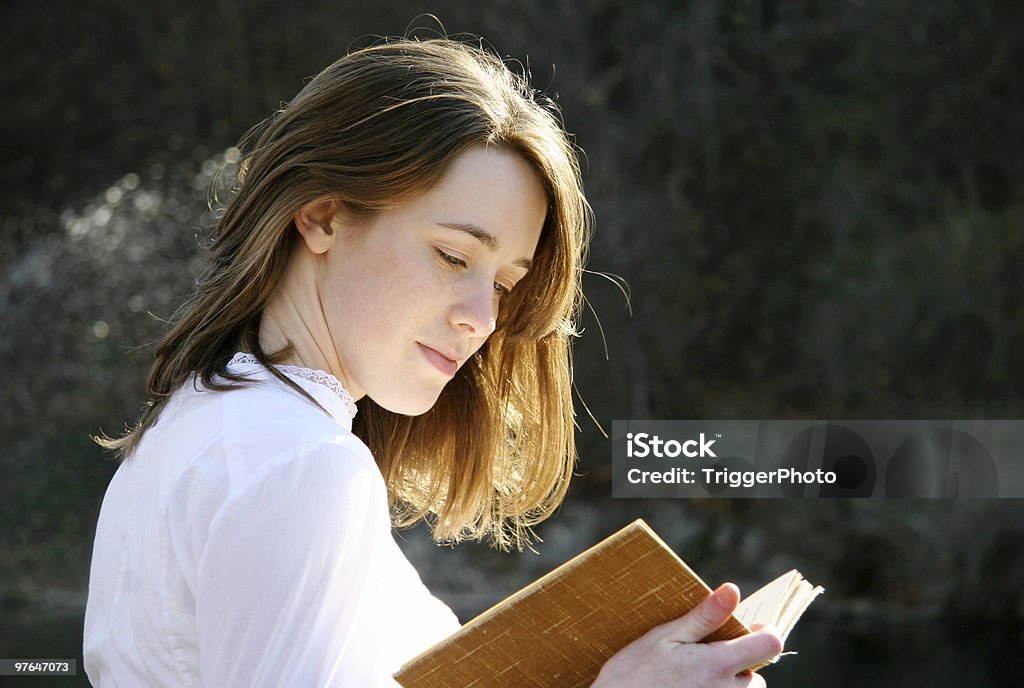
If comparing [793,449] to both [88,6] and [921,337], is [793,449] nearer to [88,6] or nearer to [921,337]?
[921,337]

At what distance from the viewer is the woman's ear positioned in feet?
2.65

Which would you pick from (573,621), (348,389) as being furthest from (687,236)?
(573,621)

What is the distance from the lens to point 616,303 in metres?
4.12

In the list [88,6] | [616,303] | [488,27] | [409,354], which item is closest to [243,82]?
[88,6]

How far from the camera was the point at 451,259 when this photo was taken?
79 centimetres

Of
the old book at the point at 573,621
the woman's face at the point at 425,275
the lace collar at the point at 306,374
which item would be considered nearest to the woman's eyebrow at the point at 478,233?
the woman's face at the point at 425,275

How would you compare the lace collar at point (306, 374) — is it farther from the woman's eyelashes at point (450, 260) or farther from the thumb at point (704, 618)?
the thumb at point (704, 618)

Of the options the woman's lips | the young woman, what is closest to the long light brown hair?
the young woman

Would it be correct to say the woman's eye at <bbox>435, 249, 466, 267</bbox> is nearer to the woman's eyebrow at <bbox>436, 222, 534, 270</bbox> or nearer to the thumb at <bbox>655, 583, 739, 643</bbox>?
the woman's eyebrow at <bbox>436, 222, 534, 270</bbox>

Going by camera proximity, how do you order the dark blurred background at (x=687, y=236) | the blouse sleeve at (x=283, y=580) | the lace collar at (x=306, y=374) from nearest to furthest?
the blouse sleeve at (x=283, y=580), the lace collar at (x=306, y=374), the dark blurred background at (x=687, y=236)

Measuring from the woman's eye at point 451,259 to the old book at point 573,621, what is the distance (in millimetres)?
251

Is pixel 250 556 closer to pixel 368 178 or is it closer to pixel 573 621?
pixel 573 621

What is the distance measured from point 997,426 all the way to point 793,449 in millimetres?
665

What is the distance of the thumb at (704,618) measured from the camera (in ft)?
2.04
